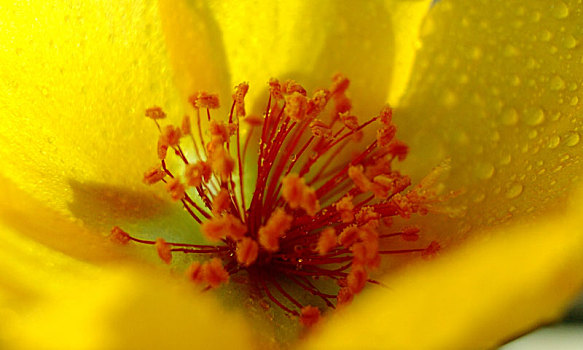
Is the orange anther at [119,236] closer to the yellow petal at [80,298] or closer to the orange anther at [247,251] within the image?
the yellow petal at [80,298]

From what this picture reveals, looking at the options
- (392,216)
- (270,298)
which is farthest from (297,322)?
(392,216)

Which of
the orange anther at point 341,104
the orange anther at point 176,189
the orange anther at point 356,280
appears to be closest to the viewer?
the orange anther at point 356,280

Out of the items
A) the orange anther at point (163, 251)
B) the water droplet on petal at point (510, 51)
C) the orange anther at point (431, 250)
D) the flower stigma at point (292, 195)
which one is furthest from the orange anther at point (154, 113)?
the water droplet on petal at point (510, 51)

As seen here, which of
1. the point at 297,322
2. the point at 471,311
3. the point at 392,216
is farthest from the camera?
the point at 392,216

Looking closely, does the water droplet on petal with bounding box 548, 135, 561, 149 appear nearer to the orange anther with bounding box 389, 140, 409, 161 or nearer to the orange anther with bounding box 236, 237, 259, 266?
the orange anther with bounding box 389, 140, 409, 161

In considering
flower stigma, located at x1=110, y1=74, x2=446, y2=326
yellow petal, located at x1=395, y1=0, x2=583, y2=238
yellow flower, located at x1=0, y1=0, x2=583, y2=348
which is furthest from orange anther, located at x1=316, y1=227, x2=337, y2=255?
yellow petal, located at x1=395, y1=0, x2=583, y2=238

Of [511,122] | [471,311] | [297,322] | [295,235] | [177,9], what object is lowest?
[471,311]

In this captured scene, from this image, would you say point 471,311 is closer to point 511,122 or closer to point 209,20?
point 511,122
